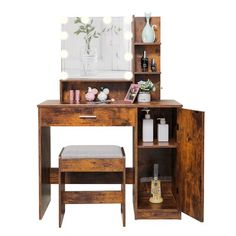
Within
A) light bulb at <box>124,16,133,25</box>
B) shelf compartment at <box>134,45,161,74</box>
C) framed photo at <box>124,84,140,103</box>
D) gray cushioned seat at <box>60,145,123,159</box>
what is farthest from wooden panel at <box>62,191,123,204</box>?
light bulb at <box>124,16,133,25</box>

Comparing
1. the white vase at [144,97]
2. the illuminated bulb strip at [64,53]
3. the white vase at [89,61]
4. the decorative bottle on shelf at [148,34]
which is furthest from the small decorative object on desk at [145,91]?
the illuminated bulb strip at [64,53]

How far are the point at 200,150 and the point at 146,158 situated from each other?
39.6 inches

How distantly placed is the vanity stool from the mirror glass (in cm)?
83

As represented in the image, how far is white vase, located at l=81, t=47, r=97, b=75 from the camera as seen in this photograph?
5594mm

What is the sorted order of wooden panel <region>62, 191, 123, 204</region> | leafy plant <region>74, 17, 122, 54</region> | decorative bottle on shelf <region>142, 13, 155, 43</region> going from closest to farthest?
wooden panel <region>62, 191, 123, 204</region>
decorative bottle on shelf <region>142, 13, 155, 43</region>
leafy plant <region>74, 17, 122, 54</region>

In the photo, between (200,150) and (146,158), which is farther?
(146,158)

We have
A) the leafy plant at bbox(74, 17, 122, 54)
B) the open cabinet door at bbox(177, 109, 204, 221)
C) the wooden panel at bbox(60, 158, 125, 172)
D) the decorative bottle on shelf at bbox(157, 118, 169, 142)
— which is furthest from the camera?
the leafy plant at bbox(74, 17, 122, 54)

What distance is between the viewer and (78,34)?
18.3ft

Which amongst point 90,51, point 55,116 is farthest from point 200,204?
point 90,51

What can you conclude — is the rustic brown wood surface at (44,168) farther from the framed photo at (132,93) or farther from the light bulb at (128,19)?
the light bulb at (128,19)

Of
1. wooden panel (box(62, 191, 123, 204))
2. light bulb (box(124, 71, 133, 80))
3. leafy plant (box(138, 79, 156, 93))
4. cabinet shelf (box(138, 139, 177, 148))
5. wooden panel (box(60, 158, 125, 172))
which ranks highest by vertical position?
light bulb (box(124, 71, 133, 80))

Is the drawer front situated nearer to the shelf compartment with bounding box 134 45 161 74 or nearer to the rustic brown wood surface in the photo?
the rustic brown wood surface

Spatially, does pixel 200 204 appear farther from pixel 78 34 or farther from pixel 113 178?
pixel 78 34

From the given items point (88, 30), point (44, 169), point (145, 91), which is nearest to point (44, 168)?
point (44, 169)
